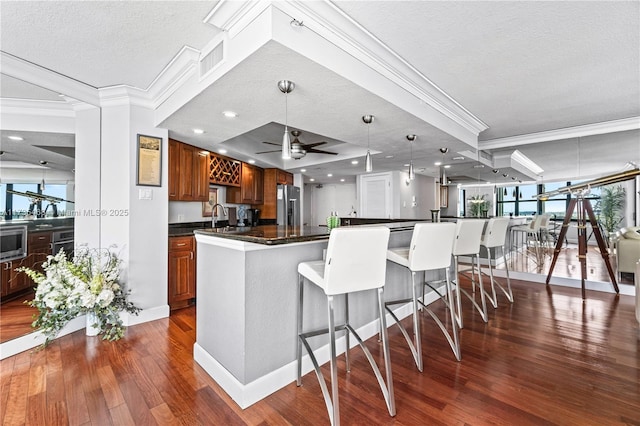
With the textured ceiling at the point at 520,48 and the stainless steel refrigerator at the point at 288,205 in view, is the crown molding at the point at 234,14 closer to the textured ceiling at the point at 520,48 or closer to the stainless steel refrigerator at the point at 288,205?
the textured ceiling at the point at 520,48

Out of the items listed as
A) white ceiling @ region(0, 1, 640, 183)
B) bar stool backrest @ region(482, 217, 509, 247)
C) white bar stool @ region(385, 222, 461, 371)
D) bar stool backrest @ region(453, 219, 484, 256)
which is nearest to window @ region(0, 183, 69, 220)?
white ceiling @ region(0, 1, 640, 183)

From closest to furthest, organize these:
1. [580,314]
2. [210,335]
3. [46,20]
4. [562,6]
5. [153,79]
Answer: [562,6] < [46,20] < [210,335] < [153,79] < [580,314]

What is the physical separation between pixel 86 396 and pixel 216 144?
309cm

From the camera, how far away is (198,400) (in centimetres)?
168

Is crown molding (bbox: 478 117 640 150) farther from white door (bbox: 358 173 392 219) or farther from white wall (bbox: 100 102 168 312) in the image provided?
white wall (bbox: 100 102 168 312)

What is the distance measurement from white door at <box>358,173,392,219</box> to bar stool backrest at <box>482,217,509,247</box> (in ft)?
9.97

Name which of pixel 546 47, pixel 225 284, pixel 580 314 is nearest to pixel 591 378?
pixel 580 314

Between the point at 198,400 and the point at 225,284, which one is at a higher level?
the point at 225,284

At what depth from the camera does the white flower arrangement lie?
230cm

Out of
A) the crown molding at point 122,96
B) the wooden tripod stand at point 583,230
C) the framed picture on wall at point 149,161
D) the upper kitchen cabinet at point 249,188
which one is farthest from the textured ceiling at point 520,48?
the upper kitchen cabinet at point 249,188

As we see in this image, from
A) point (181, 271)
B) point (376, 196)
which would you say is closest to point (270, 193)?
point (376, 196)

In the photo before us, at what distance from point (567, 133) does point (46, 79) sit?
631 cm

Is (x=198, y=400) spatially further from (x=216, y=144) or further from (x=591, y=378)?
(x=216, y=144)

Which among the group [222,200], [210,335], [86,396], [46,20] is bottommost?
[86,396]
